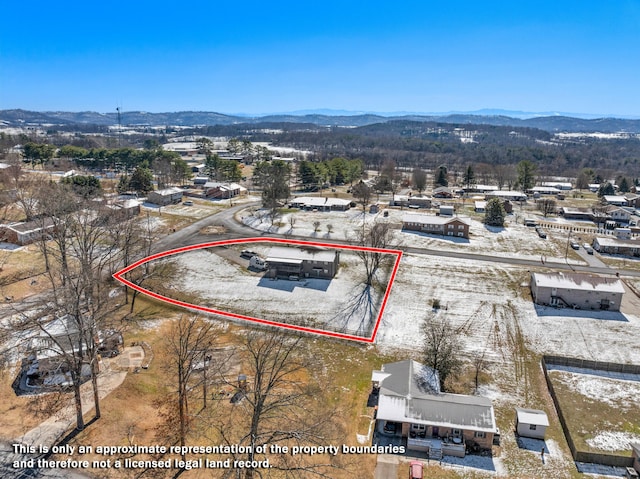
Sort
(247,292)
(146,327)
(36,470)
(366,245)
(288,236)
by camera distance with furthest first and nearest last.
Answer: (288,236)
(366,245)
(247,292)
(146,327)
(36,470)

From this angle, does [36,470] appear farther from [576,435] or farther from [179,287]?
[576,435]

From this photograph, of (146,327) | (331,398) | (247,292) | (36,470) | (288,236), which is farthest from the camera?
(288,236)

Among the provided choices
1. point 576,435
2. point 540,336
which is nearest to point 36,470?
point 576,435

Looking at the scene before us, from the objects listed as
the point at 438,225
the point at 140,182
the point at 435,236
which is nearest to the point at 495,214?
the point at 438,225

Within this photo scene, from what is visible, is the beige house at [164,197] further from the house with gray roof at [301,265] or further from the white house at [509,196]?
the white house at [509,196]

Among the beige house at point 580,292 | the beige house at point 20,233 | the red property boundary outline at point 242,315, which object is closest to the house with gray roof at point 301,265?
Answer: the red property boundary outline at point 242,315

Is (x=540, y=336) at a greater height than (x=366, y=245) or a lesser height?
lesser

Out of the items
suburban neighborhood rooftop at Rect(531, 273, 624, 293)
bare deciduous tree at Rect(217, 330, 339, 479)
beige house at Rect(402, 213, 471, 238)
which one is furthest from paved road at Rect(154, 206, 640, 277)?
bare deciduous tree at Rect(217, 330, 339, 479)
